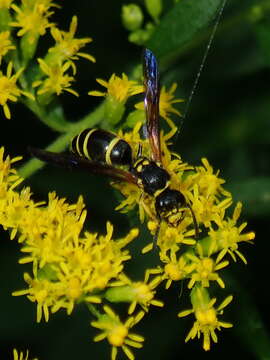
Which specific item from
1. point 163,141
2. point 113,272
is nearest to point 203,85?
point 163,141

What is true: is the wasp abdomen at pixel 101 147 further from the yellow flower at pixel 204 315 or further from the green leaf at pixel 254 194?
the green leaf at pixel 254 194

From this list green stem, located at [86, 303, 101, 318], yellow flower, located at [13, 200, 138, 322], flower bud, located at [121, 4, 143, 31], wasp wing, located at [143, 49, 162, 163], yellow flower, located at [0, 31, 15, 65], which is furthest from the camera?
flower bud, located at [121, 4, 143, 31]

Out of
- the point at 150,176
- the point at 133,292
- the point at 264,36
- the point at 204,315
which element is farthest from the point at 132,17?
the point at 204,315

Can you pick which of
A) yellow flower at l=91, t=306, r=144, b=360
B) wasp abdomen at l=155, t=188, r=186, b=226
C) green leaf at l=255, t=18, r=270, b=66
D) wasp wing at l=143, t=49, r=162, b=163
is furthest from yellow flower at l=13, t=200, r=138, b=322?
green leaf at l=255, t=18, r=270, b=66

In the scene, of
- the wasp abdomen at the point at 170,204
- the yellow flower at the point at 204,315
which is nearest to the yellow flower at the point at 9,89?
the wasp abdomen at the point at 170,204

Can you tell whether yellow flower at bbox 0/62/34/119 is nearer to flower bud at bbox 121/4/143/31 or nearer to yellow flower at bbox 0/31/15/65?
yellow flower at bbox 0/31/15/65

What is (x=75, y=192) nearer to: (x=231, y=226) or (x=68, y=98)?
(x=68, y=98)

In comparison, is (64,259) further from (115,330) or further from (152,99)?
(152,99)
